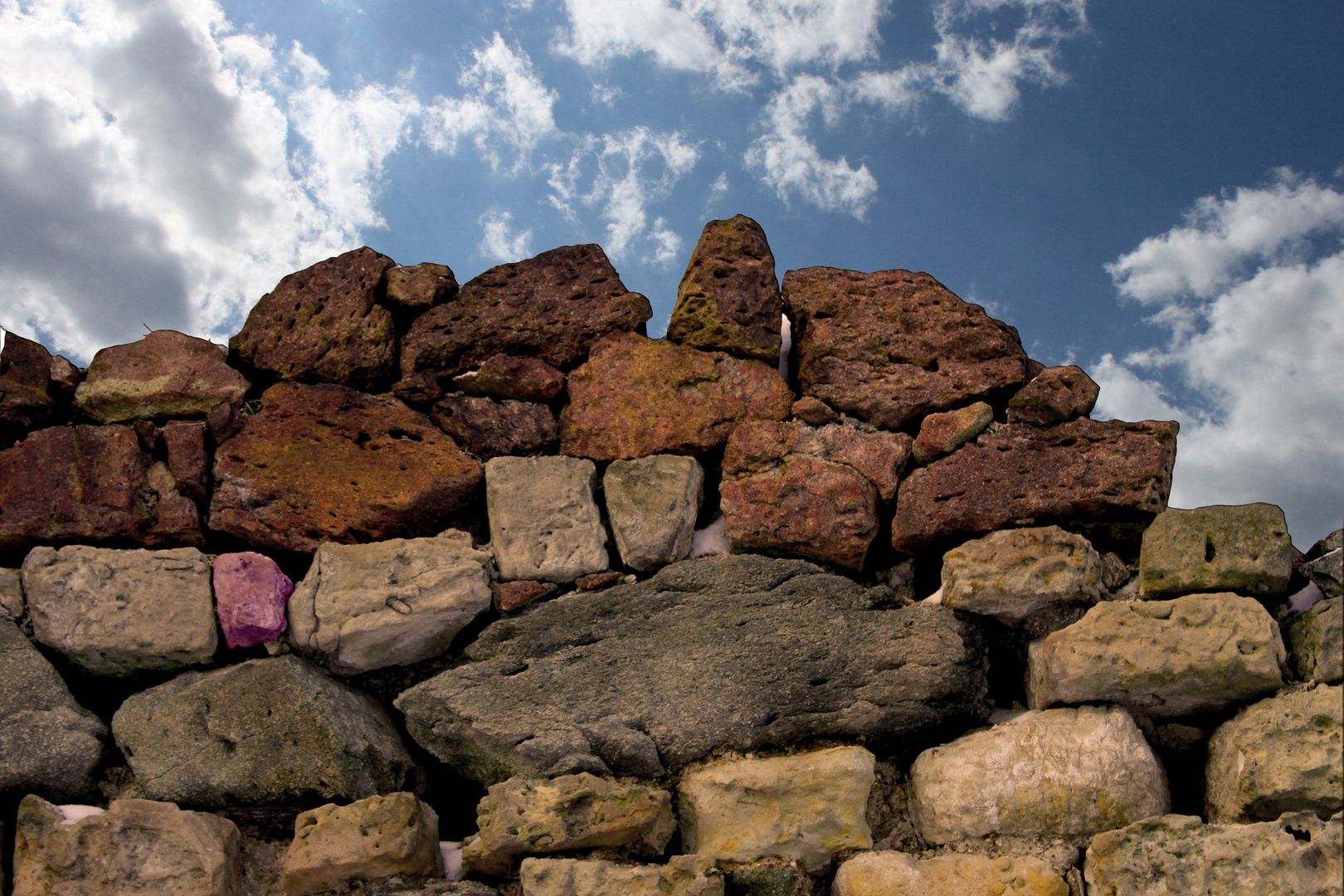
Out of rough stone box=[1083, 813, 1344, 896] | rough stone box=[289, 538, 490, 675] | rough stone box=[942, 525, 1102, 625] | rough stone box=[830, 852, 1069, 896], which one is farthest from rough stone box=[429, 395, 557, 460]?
rough stone box=[1083, 813, 1344, 896]

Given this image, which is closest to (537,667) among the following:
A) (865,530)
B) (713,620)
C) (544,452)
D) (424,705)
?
(424,705)

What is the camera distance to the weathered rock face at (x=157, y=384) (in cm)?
335

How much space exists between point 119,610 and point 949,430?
2691 mm

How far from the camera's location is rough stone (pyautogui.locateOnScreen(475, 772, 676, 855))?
→ 251 centimetres

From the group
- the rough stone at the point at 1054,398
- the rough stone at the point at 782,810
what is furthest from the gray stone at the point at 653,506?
the rough stone at the point at 1054,398

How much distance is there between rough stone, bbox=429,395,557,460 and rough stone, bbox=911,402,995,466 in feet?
4.18

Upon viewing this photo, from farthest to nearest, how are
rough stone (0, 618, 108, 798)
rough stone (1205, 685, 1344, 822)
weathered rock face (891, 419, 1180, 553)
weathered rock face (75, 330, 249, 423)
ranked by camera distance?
1. weathered rock face (75, 330, 249, 423)
2. weathered rock face (891, 419, 1180, 553)
3. rough stone (0, 618, 108, 798)
4. rough stone (1205, 685, 1344, 822)

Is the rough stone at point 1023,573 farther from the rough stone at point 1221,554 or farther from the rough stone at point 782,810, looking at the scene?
the rough stone at point 782,810


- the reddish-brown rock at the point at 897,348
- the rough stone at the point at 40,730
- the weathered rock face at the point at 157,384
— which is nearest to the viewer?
the rough stone at the point at 40,730

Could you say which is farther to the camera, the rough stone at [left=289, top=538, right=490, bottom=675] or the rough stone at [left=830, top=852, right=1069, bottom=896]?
the rough stone at [left=289, top=538, right=490, bottom=675]

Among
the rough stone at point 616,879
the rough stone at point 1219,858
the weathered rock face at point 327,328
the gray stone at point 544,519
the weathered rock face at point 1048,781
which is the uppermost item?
the weathered rock face at point 327,328

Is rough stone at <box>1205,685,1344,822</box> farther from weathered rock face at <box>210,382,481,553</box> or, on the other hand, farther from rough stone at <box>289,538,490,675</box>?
weathered rock face at <box>210,382,481,553</box>

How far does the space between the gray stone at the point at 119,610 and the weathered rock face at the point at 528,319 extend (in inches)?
41.6

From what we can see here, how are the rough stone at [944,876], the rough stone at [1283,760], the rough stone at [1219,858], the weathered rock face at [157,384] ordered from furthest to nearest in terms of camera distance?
the weathered rock face at [157,384], the rough stone at [944,876], the rough stone at [1283,760], the rough stone at [1219,858]
